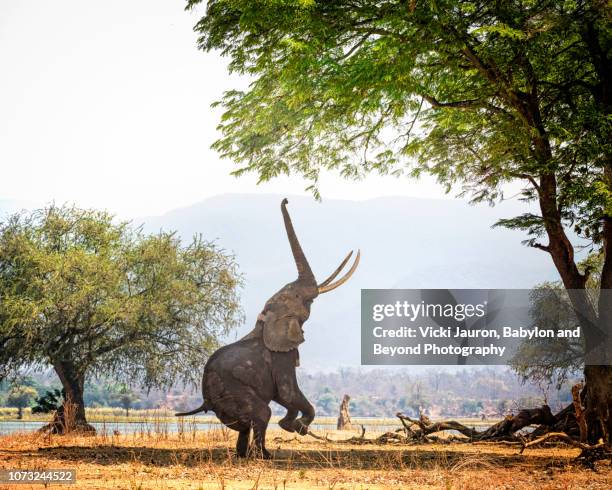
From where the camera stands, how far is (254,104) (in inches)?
758

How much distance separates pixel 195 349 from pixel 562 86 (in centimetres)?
1423

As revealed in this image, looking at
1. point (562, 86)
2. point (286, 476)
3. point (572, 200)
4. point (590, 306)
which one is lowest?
point (286, 476)

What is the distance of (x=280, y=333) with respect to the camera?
44.2 ft

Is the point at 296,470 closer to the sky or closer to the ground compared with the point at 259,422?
closer to the ground

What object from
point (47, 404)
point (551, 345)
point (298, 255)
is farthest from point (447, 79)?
point (47, 404)

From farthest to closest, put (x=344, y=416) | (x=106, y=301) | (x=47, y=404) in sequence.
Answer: (x=344, y=416) < (x=47, y=404) < (x=106, y=301)

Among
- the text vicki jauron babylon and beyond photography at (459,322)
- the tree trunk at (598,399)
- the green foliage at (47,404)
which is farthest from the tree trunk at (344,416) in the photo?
the tree trunk at (598,399)

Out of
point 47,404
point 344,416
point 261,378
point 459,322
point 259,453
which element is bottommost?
point 344,416

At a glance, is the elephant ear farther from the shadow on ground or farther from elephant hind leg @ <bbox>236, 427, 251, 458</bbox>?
the shadow on ground

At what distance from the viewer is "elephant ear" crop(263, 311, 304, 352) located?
13.4 m

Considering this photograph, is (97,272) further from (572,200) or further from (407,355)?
(572,200)

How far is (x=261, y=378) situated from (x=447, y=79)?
8.95 meters

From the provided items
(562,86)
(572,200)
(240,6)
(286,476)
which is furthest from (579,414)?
(240,6)

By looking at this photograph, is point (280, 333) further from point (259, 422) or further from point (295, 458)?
point (295, 458)
